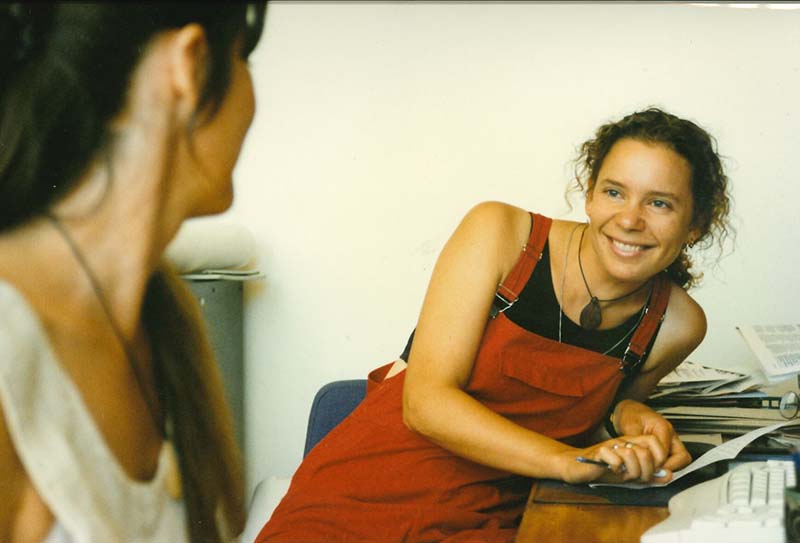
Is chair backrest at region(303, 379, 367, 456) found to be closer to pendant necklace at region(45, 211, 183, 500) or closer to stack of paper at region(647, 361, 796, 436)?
stack of paper at region(647, 361, 796, 436)

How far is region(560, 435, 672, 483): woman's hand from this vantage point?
788mm

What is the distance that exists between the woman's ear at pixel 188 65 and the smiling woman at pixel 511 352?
2.12 ft

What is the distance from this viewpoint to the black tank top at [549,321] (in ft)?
3.32

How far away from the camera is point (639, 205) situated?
100cm

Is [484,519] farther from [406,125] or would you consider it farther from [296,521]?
[406,125]

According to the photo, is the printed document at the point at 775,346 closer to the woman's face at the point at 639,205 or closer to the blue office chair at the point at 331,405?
the woman's face at the point at 639,205

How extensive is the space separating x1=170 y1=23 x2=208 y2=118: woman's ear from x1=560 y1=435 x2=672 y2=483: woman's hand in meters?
0.58

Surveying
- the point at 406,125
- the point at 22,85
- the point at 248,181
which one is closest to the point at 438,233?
the point at 406,125

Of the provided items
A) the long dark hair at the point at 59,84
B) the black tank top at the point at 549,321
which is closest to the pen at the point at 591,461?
the black tank top at the point at 549,321

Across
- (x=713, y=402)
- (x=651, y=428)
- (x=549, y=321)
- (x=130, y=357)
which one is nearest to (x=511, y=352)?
(x=549, y=321)

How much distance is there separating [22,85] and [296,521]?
718mm

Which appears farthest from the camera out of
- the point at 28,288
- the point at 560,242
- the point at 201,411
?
the point at 560,242

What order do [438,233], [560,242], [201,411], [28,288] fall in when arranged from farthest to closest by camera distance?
1. [438,233]
2. [560,242]
3. [201,411]
4. [28,288]

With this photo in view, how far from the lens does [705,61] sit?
3.52ft
